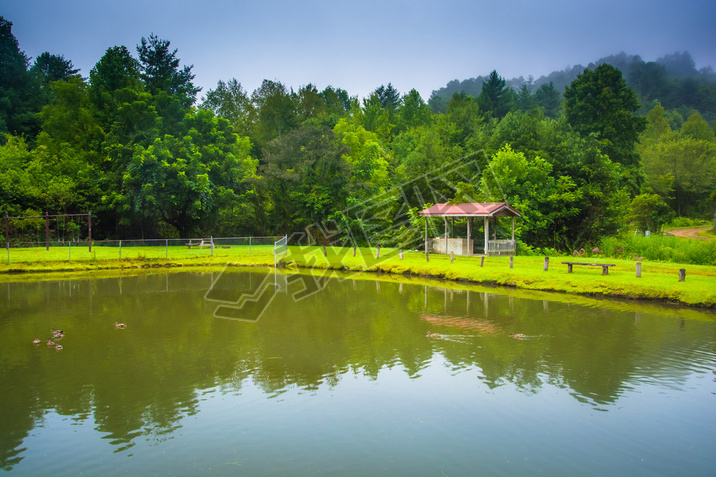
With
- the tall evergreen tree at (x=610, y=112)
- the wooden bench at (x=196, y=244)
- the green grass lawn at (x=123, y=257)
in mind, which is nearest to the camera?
the green grass lawn at (x=123, y=257)

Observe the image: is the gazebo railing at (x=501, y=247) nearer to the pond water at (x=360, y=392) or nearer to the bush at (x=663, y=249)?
the bush at (x=663, y=249)

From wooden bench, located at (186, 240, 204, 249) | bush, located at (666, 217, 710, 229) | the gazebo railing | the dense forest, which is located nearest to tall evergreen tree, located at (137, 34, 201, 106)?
the dense forest

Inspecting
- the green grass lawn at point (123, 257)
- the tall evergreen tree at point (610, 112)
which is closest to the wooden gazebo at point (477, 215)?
the green grass lawn at point (123, 257)

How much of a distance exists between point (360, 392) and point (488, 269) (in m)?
18.5

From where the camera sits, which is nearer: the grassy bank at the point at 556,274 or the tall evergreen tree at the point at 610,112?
the grassy bank at the point at 556,274

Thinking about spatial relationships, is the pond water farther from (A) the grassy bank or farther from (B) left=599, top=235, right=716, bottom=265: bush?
(B) left=599, top=235, right=716, bottom=265: bush

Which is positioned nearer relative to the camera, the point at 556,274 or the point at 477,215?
the point at 556,274

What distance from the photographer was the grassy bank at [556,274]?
2105cm

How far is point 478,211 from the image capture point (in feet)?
111

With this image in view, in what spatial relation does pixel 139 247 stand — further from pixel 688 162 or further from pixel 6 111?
pixel 688 162

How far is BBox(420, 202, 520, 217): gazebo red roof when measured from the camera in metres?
33.6

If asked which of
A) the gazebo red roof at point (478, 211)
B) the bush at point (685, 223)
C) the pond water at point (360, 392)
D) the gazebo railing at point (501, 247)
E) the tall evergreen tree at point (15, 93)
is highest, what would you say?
the tall evergreen tree at point (15, 93)

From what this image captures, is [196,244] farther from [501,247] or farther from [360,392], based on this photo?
[360,392]

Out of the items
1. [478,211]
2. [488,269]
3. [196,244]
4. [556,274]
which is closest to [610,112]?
[478,211]
